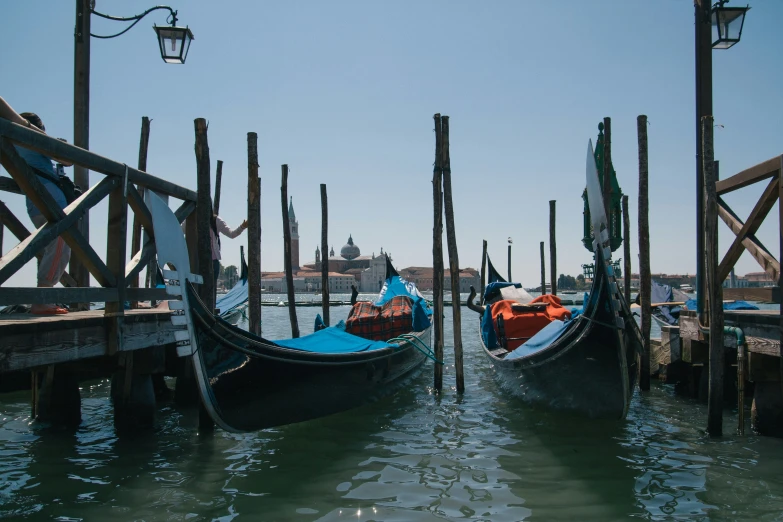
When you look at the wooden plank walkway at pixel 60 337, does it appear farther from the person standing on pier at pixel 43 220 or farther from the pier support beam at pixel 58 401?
the pier support beam at pixel 58 401

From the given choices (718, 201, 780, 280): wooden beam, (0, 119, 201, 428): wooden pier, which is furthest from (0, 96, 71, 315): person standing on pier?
(718, 201, 780, 280): wooden beam

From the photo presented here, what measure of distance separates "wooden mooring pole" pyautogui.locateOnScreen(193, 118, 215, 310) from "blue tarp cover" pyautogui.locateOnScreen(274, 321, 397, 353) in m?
0.70

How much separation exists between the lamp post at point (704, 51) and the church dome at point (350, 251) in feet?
281

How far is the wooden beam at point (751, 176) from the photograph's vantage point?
3676 mm

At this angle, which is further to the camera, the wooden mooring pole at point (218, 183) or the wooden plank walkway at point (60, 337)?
the wooden mooring pole at point (218, 183)

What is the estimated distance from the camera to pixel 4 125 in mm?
2479

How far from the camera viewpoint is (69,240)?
9.39 ft

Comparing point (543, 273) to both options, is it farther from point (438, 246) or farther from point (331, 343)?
point (331, 343)

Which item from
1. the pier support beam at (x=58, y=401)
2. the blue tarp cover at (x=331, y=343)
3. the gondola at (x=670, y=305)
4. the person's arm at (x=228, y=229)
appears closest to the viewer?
the pier support beam at (x=58, y=401)

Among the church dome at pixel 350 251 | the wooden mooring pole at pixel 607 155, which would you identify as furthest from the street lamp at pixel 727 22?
the church dome at pixel 350 251

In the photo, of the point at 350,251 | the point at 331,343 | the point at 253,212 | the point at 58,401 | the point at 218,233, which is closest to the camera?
the point at 58,401

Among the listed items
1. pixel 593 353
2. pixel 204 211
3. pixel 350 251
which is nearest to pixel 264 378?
pixel 204 211

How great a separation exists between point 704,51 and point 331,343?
3.56 metres

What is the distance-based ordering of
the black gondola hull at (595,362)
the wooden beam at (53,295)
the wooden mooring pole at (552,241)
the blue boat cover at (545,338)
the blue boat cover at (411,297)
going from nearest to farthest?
the wooden beam at (53,295), the black gondola hull at (595,362), the blue boat cover at (545,338), the blue boat cover at (411,297), the wooden mooring pole at (552,241)
